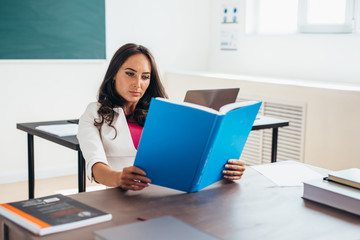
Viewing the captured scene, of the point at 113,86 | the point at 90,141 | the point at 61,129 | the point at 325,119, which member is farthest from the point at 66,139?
the point at 325,119

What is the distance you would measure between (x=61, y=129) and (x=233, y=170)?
1261 millimetres

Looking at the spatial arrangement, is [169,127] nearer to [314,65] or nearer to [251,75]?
[314,65]

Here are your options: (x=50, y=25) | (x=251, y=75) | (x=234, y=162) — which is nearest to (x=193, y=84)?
(x=251, y=75)

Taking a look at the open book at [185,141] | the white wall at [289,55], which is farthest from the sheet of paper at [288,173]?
the white wall at [289,55]

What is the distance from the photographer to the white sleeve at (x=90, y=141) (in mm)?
1704

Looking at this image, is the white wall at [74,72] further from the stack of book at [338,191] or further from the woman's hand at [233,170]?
the stack of book at [338,191]

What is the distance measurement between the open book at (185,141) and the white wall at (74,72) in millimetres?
2779

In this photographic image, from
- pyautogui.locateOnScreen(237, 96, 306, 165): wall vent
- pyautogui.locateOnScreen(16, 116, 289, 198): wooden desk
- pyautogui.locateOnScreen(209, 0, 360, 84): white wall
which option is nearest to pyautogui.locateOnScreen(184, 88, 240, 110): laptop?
pyautogui.locateOnScreen(16, 116, 289, 198): wooden desk

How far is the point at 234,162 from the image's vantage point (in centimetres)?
164

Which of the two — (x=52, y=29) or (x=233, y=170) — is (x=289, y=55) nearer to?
(x=52, y=29)

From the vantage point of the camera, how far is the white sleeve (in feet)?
5.59

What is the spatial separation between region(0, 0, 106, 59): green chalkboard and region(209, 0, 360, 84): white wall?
1215mm

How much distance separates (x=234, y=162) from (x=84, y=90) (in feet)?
9.43

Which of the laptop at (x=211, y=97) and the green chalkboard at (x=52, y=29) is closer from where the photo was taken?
the laptop at (x=211, y=97)
